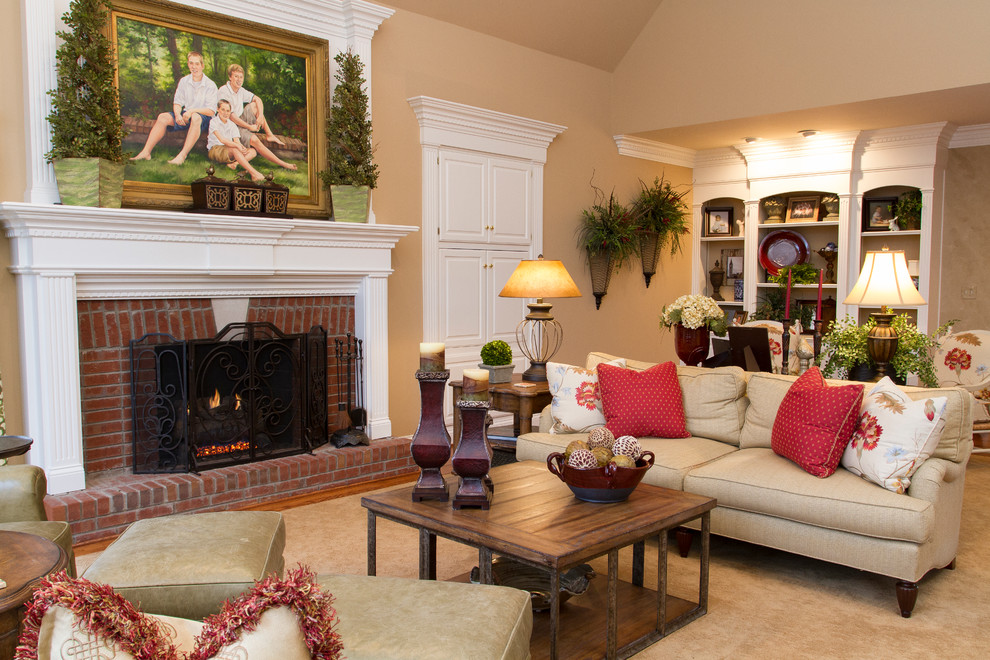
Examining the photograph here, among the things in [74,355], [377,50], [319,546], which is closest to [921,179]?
[377,50]

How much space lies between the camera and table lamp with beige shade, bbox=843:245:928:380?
366 cm

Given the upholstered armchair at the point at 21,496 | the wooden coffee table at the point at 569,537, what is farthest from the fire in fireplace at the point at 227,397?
the wooden coffee table at the point at 569,537

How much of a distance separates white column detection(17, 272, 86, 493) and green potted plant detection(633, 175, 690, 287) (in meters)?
4.50

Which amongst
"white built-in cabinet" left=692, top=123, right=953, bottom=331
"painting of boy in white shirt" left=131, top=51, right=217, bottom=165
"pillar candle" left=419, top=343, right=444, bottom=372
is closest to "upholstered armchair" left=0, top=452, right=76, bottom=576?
"pillar candle" left=419, top=343, right=444, bottom=372

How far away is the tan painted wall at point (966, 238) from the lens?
6230 mm

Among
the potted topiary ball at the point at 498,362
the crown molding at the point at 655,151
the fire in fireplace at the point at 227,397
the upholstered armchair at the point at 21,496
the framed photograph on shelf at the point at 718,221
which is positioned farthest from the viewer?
the framed photograph on shelf at the point at 718,221

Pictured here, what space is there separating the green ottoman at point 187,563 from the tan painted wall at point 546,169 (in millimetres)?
2897

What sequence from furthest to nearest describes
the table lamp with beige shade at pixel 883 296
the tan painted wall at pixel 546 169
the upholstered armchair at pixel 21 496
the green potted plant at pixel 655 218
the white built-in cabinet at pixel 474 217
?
1. the green potted plant at pixel 655 218
2. the white built-in cabinet at pixel 474 217
3. the tan painted wall at pixel 546 169
4. the table lamp with beige shade at pixel 883 296
5. the upholstered armchair at pixel 21 496

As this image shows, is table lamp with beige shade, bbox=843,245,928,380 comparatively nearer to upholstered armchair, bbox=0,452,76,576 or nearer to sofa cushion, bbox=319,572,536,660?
sofa cushion, bbox=319,572,536,660

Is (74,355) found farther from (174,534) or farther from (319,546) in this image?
(174,534)

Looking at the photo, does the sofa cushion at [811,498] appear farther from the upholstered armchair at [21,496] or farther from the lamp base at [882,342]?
the upholstered armchair at [21,496]

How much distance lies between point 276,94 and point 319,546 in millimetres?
2541

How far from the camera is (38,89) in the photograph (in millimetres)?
3613

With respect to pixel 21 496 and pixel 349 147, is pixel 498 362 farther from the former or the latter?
pixel 21 496
